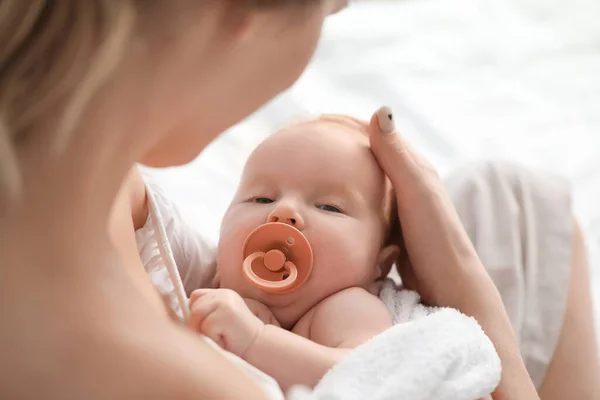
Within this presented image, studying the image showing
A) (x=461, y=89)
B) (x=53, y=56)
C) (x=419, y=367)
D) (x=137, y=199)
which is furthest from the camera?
(x=461, y=89)

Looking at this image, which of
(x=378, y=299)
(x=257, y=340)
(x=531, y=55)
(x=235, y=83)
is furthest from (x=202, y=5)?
(x=531, y=55)

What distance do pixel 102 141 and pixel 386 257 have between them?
55 centimetres

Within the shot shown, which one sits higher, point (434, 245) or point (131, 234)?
point (131, 234)

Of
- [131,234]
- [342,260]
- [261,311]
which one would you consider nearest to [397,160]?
[342,260]

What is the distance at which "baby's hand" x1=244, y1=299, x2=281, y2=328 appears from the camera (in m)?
0.84

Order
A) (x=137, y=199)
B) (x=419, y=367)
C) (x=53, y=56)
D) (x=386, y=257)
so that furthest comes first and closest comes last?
(x=386, y=257)
(x=137, y=199)
(x=419, y=367)
(x=53, y=56)

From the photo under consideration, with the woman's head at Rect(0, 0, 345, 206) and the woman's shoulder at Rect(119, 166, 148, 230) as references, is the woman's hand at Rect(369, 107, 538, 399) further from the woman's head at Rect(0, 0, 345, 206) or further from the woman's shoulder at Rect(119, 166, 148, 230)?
the woman's head at Rect(0, 0, 345, 206)

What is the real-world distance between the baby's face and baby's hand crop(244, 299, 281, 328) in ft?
0.05

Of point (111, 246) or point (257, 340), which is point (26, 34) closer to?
point (111, 246)

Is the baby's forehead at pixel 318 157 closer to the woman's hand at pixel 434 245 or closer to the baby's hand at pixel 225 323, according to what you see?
the woman's hand at pixel 434 245

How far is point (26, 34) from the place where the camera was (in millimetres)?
406

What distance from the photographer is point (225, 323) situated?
70cm

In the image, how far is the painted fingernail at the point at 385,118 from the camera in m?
0.92

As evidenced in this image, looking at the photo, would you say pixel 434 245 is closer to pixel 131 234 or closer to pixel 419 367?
pixel 419 367
